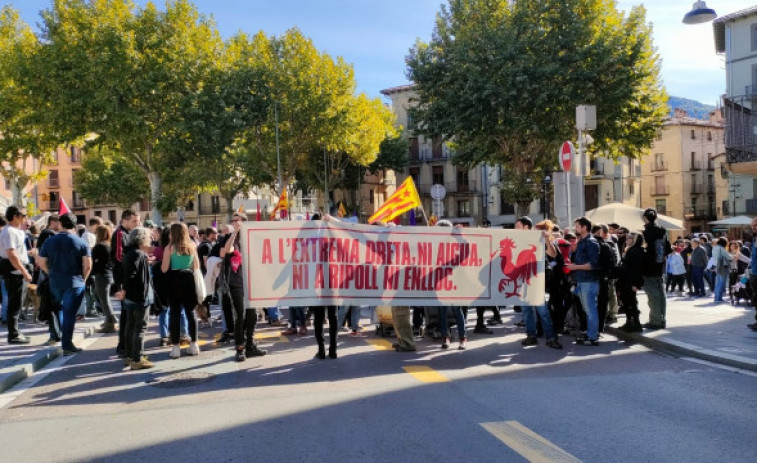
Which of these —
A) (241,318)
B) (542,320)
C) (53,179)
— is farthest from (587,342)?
(53,179)

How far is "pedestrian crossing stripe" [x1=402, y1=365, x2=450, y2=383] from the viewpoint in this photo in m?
7.31

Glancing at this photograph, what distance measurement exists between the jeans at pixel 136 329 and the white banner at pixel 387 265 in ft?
4.68

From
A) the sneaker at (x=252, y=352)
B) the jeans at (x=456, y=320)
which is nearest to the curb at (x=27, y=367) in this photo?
the sneaker at (x=252, y=352)

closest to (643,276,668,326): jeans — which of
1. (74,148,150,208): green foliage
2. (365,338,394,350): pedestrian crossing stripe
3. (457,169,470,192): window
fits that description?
(365,338,394,350): pedestrian crossing stripe

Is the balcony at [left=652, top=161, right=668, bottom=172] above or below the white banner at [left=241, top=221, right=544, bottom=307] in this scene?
above

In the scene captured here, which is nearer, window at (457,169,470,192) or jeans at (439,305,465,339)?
jeans at (439,305,465,339)

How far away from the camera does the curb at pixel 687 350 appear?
25.9 ft

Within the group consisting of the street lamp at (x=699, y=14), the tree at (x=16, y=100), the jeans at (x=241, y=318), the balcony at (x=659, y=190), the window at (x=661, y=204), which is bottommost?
the jeans at (x=241, y=318)

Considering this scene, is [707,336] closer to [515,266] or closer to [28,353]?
[515,266]

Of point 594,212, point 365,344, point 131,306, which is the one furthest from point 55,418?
point 594,212

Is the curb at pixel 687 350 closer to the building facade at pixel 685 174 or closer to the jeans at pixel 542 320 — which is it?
the jeans at pixel 542 320

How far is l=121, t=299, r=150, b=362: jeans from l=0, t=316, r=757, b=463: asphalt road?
0.30 meters

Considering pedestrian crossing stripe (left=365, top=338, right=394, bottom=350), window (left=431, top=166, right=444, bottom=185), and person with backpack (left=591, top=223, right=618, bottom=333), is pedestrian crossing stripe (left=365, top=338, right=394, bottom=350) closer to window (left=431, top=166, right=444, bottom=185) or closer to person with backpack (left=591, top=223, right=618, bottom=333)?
person with backpack (left=591, top=223, right=618, bottom=333)

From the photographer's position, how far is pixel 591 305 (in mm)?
9680
